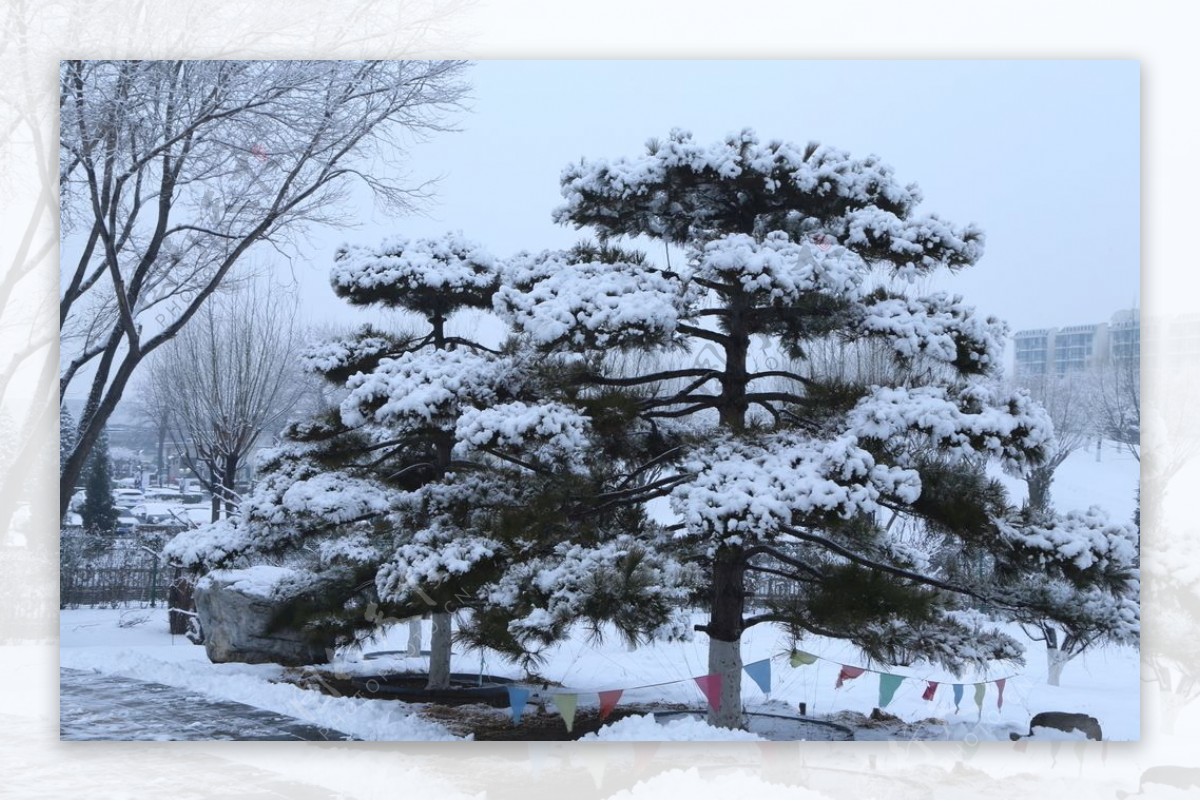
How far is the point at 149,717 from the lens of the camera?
4.44 metres

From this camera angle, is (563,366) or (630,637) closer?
(630,637)

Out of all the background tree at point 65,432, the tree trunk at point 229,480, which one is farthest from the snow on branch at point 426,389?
the background tree at point 65,432

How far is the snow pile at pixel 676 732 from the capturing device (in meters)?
4.38

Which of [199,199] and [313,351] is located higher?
[199,199]

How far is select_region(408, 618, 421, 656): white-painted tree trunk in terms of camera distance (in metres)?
4.51

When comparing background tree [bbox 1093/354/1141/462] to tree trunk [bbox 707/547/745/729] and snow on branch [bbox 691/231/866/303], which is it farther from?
tree trunk [bbox 707/547/745/729]

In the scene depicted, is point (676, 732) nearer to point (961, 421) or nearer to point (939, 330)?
point (961, 421)

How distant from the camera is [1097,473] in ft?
14.6

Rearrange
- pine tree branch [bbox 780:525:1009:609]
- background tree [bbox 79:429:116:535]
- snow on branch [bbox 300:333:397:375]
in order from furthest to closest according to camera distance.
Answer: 1. snow on branch [bbox 300:333:397:375]
2. background tree [bbox 79:429:116:535]
3. pine tree branch [bbox 780:525:1009:609]

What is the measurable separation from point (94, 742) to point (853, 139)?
12.3 ft

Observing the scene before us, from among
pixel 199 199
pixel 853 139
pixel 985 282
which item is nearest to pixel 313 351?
pixel 199 199

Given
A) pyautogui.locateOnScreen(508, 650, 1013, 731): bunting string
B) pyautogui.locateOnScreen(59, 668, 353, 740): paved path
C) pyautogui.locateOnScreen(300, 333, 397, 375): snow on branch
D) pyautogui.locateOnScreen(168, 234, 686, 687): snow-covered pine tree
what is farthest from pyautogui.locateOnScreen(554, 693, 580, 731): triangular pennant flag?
pyautogui.locateOnScreen(300, 333, 397, 375): snow on branch

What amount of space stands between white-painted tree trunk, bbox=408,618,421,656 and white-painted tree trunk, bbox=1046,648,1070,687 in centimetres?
242

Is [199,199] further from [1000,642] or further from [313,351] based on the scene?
[1000,642]
